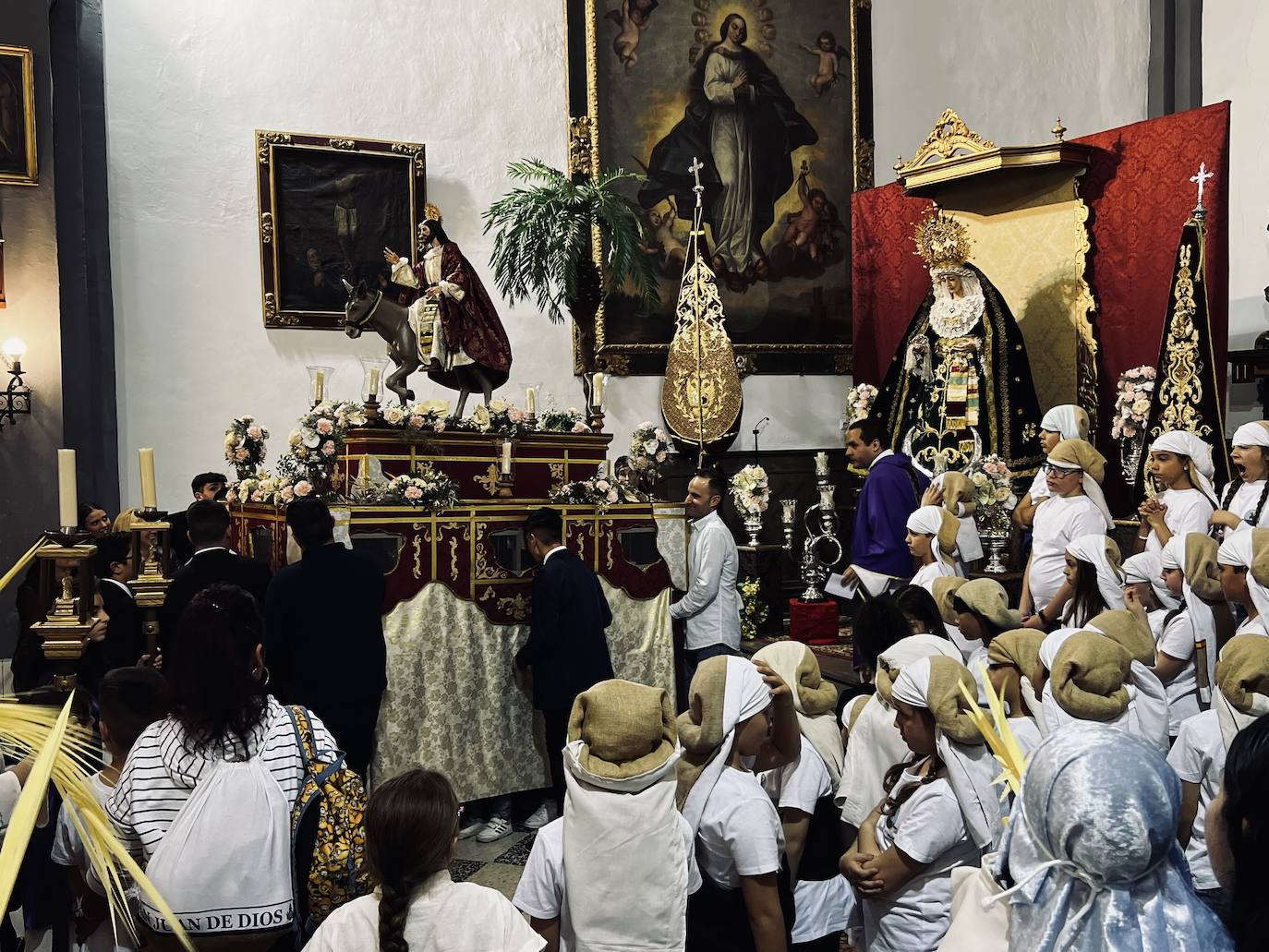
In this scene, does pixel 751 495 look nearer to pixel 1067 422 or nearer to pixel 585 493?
pixel 1067 422

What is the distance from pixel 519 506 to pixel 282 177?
5251 millimetres

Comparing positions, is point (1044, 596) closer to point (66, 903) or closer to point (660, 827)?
point (660, 827)

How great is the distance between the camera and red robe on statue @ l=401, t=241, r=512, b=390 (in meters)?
7.04

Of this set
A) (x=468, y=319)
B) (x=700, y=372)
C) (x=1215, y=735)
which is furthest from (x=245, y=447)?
(x=1215, y=735)

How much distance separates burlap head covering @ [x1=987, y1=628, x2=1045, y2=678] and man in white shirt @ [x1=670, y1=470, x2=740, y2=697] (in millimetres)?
3518

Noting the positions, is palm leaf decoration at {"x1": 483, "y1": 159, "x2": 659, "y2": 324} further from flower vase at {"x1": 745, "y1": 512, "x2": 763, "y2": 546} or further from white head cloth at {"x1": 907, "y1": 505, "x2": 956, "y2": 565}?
white head cloth at {"x1": 907, "y1": 505, "x2": 956, "y2": 565}

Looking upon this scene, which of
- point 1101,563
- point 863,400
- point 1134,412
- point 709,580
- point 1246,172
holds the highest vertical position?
point 1246,172

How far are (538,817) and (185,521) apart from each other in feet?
9.21

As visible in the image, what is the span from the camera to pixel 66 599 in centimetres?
346

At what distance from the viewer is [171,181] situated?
1022cm

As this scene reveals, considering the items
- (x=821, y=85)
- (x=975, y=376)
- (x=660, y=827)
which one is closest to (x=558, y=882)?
(x=660, y=827)

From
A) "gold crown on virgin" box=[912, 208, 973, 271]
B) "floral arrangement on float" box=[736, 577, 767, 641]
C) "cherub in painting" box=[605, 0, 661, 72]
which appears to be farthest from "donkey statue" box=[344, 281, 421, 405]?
"cherub in painting" box=[605, 0, 661, 72]

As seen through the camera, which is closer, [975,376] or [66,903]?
[66,903]

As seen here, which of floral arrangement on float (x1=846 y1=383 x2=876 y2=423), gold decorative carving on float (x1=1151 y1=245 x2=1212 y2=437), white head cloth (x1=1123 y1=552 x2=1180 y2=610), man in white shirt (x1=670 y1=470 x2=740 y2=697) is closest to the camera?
white head cloth (x1=1123 y1=552 x2=1180 y2=610)
